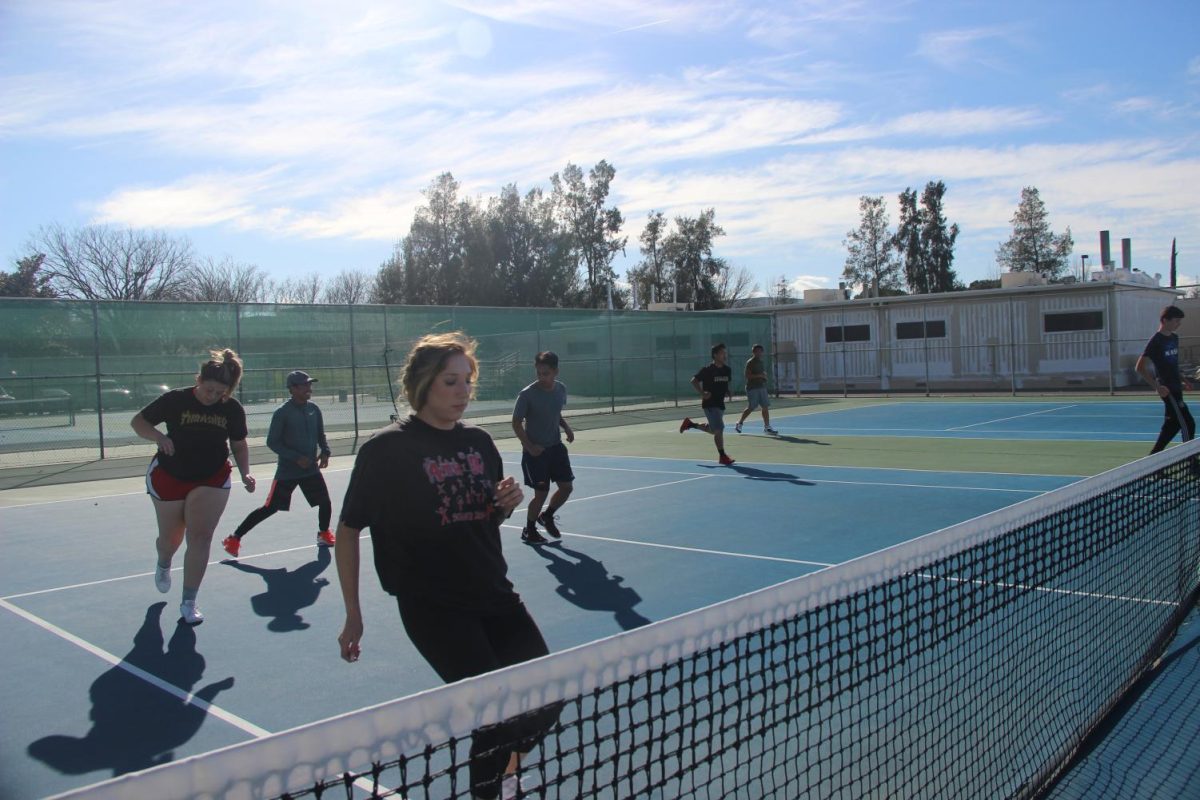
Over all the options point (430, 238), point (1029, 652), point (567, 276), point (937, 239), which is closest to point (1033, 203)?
point (937, 239)

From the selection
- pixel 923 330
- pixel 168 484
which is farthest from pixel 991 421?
pixel 168 484

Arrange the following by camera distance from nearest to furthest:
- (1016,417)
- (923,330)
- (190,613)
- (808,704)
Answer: (808,704)
(190,613)
(1016,417)
(923,330)

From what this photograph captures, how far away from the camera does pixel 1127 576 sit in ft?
22.0

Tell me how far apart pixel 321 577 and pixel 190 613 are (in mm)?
1582

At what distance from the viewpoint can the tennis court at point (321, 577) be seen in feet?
16.5

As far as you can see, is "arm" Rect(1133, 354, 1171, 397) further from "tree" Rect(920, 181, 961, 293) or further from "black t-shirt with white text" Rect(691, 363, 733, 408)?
"tree" Rect(920, 181, 961, 293)

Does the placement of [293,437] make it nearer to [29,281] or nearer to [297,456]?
[297,456]

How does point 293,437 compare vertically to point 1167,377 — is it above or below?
below

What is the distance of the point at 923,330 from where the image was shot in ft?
129

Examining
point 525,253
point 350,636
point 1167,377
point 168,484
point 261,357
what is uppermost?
point 525,253

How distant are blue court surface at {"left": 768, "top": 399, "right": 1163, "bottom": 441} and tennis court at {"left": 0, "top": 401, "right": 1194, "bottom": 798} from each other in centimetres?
153

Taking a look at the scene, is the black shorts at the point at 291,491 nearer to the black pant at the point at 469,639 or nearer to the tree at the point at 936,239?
the black pant at the point at 469,639

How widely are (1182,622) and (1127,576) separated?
57cm

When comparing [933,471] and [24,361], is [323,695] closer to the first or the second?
[933,471]
